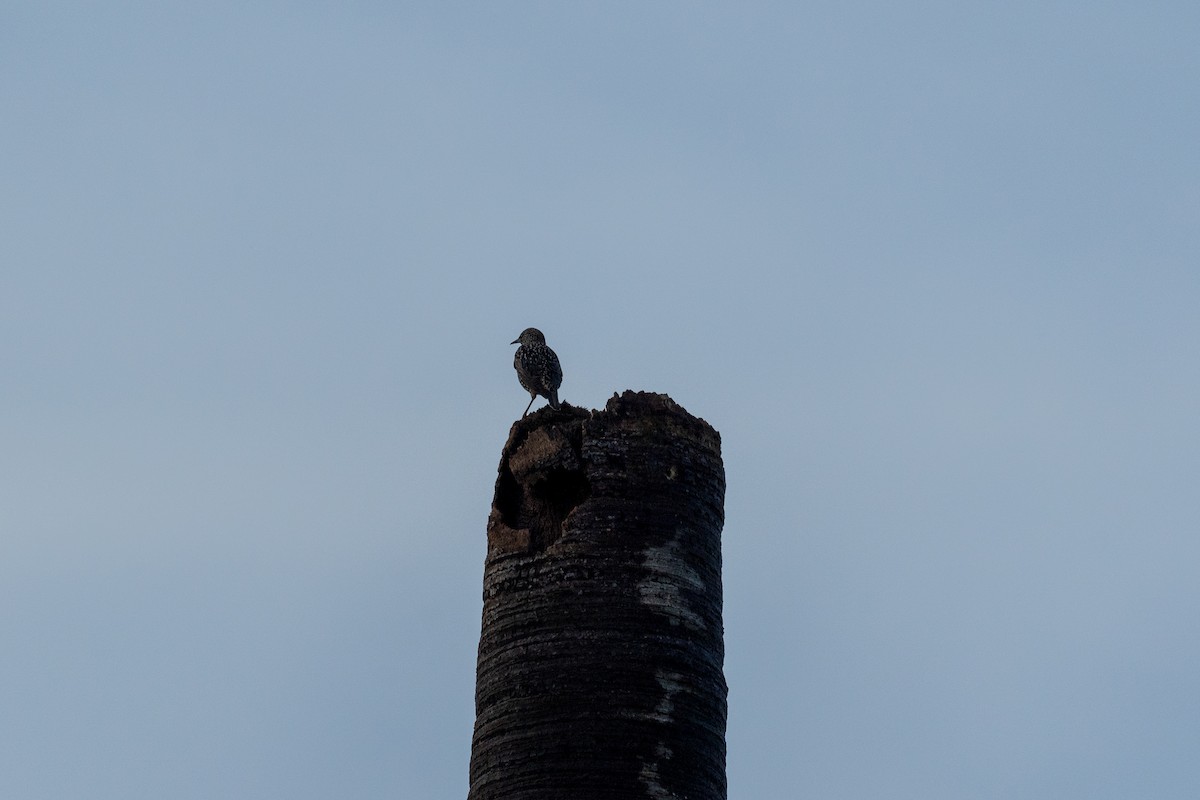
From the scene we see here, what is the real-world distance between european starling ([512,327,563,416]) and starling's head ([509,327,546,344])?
3.2 inches

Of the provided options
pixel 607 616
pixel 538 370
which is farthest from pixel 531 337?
pixel 607 616

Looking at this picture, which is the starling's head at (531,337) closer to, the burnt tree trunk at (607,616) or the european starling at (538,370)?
the european starling at (538,370)

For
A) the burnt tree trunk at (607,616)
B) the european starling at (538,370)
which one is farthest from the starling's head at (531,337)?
the burnt tree trunk at (607,616)

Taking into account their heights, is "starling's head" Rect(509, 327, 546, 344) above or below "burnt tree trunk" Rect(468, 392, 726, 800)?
above

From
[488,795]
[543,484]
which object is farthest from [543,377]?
→ [488,795]

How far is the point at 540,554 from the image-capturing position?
8.40 m

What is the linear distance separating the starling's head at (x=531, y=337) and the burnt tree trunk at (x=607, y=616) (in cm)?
741

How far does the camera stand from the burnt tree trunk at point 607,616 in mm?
7844

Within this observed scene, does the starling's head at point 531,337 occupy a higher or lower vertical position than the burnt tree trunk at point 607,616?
higher

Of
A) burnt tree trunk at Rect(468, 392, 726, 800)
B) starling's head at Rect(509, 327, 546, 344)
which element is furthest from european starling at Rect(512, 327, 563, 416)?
burnt tree trunk at Rect(468, 392, 726, 800)

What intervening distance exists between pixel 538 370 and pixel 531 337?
707mm

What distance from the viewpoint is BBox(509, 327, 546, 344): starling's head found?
16359mm

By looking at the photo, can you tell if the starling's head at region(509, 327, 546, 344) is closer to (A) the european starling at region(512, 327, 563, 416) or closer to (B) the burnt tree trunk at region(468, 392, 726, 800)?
(A) the european starling at region(512, 327, 563, 416)

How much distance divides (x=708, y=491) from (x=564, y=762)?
162 centimetres
